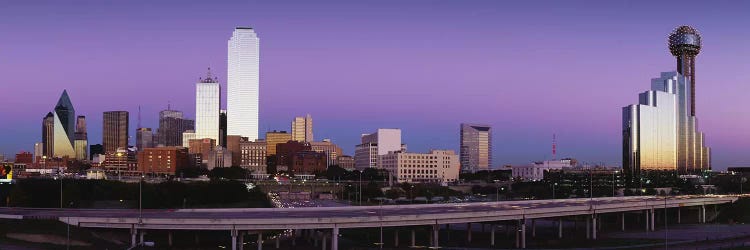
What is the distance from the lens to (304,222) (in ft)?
285

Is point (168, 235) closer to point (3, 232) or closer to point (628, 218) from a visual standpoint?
point (3, 232)

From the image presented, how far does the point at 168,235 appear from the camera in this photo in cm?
9756

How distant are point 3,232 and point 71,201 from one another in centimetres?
5317

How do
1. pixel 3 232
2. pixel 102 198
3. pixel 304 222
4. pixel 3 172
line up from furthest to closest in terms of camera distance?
pixel 102 198
pixel 3 172
pixel 304 222
pixel 3 232

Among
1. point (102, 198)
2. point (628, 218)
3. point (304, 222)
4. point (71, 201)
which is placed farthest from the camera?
point (628, 218)

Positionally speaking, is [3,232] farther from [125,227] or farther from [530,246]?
[530,246]

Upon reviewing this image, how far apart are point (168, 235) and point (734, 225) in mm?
100562

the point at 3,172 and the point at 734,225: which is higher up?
the point at 3,172

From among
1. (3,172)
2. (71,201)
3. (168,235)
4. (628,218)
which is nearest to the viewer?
(168,235)

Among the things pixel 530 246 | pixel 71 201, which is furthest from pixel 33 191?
pixel 530 246

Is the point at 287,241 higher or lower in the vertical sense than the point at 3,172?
lower

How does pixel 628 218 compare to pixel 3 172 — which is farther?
pixel 628 218

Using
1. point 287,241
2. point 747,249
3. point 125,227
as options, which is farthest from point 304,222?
point 747,249

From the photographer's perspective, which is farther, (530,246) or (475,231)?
(475,231)
